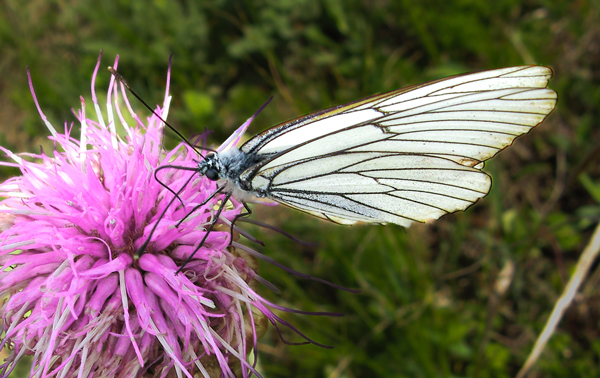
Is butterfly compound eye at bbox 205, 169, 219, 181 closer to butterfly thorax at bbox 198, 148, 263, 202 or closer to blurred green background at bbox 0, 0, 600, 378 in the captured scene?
butterfly thorax at bbox 198, 148, 263, 202

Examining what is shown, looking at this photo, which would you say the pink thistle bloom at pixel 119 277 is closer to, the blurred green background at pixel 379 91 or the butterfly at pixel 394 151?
the butterfly at pixel 394 151

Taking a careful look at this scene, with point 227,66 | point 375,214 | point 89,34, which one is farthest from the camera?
point 89,34

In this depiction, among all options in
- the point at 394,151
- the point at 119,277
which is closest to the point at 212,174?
the point at 119,277

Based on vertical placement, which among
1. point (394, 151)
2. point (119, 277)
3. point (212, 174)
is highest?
point (394, 151)

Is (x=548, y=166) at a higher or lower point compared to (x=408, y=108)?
higher

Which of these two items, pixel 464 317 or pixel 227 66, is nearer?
pixel 464 317

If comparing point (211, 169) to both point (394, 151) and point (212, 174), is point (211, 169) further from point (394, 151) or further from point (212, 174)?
point (394, 151)

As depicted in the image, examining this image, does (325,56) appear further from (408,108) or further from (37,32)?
(37,32)

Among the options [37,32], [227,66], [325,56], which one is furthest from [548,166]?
[37,32]
